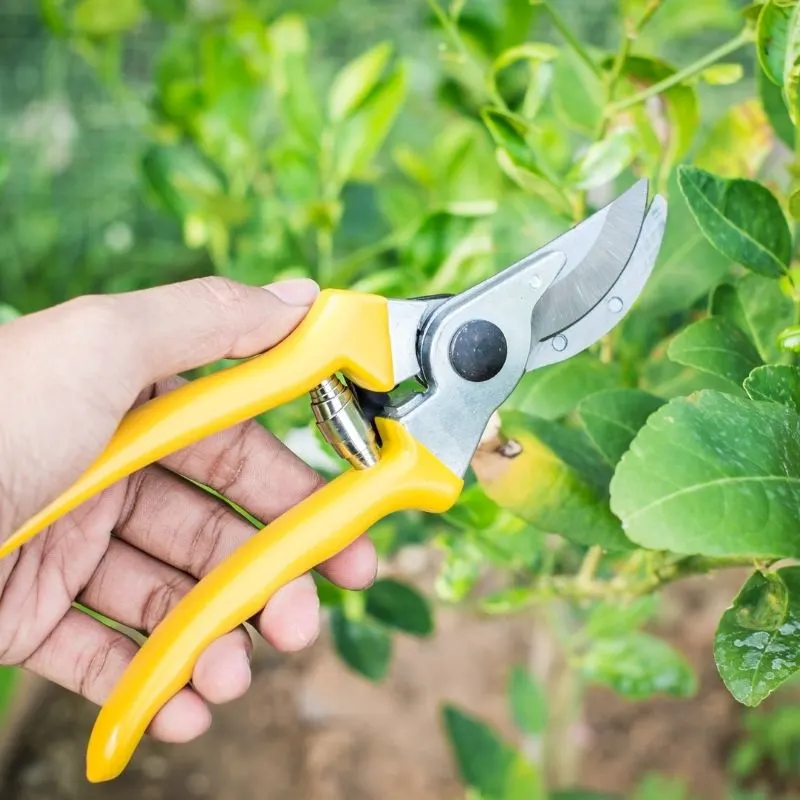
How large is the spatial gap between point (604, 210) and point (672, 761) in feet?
3.16

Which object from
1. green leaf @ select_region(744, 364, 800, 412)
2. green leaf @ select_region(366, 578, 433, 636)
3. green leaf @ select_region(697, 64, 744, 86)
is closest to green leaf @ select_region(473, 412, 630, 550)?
green leaf @ select_region(744, 364, 800, 412)

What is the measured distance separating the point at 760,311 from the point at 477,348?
6.0 inches

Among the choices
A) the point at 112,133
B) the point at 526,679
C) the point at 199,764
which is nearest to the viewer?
the point at 526,679

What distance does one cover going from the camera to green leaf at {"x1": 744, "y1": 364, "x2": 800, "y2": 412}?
445mm

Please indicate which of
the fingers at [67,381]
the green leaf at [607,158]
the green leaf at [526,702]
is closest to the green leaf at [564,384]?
the green leaf at [607,158]

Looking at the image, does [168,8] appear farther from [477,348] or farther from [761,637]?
[761,637]

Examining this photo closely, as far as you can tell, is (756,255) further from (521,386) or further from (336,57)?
(336,57)

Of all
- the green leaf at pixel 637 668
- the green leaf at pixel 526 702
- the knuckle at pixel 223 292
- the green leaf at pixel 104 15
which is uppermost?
the green leaf at pixel 104 15

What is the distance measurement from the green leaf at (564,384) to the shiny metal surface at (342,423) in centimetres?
9

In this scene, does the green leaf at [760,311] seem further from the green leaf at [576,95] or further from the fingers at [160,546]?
the fingers at [160,546]

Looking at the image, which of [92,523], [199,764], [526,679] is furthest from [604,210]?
[199,764]

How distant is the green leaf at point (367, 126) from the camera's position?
0.70 meters

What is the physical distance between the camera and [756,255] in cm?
49

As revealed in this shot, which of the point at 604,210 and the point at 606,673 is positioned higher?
the point at 604,210
